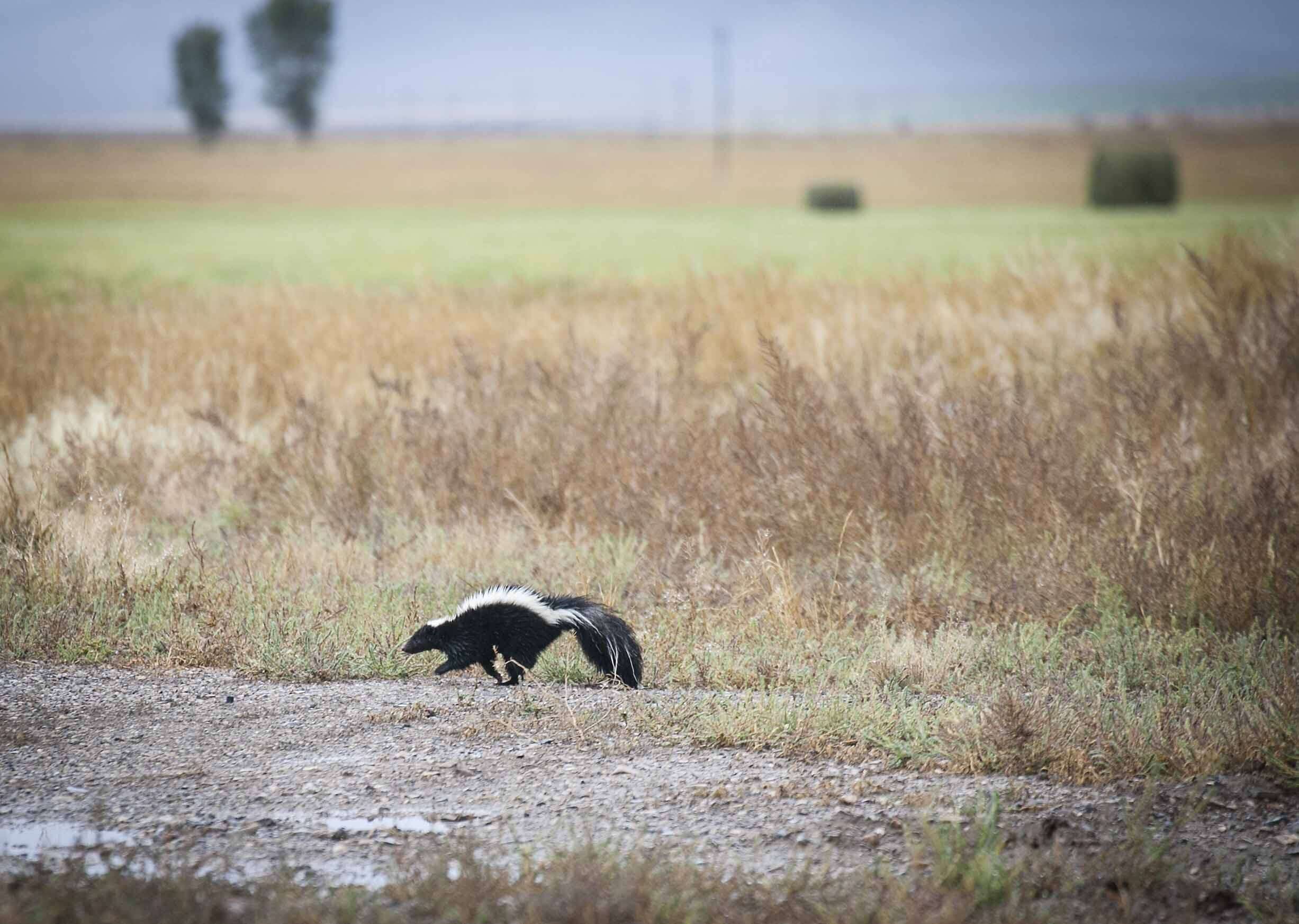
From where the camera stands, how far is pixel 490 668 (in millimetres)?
5699

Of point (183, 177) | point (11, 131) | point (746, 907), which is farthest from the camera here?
point (11, 131)

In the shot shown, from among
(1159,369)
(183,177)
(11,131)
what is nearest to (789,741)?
(1159,369)

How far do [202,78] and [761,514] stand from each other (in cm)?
11557

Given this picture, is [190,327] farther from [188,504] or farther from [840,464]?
[840,464]

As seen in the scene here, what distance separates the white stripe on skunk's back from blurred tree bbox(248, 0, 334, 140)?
392 ft

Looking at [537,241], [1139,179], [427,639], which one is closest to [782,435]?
[427,639]

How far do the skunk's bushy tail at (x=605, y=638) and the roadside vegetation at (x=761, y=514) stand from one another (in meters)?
0.20

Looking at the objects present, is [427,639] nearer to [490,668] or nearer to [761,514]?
[490,668]

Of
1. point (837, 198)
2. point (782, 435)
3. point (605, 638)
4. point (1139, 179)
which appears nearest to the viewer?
point (605, 638)

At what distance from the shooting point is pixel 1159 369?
1045cm

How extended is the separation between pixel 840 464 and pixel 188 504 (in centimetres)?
460

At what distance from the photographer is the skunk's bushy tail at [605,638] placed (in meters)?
5.44

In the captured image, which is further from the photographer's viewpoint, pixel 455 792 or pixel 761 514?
pixel 761 514

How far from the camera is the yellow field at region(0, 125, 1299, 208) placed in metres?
59.5
